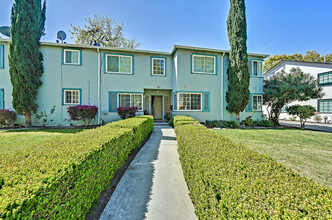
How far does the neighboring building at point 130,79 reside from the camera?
9.77 metres

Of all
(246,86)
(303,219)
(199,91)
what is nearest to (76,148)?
(303,219)

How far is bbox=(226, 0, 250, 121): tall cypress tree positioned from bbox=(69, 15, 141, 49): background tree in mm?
15550

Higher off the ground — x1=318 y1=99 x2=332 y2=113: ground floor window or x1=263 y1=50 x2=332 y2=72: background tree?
x1=263 y1=50 x2=332 y2=72: background tree

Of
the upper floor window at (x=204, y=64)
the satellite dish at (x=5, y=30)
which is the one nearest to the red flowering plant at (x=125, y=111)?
the upper floor window at (x=204, y=64)

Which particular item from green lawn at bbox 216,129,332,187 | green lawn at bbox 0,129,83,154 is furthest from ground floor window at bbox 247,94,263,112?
green lawn at bbox 0,129,83,154

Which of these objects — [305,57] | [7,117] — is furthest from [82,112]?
[305,57]

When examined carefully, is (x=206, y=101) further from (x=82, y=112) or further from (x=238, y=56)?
(x=82, y=112)

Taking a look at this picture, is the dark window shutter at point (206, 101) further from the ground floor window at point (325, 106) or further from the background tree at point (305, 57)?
the background tree at point (305, 57)

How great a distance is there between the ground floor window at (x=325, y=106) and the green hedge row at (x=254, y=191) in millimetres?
18763

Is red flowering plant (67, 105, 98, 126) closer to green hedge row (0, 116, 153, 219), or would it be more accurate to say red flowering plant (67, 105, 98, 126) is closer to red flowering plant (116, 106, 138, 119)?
red flowering plant (116, 106, 138, 119)

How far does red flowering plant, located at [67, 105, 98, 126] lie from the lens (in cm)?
909

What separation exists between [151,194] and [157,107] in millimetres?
10779

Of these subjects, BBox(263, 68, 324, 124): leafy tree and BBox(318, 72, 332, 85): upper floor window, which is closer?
BBox(263, 68, 324, 124): leafy tree

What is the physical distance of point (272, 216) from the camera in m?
1.01
